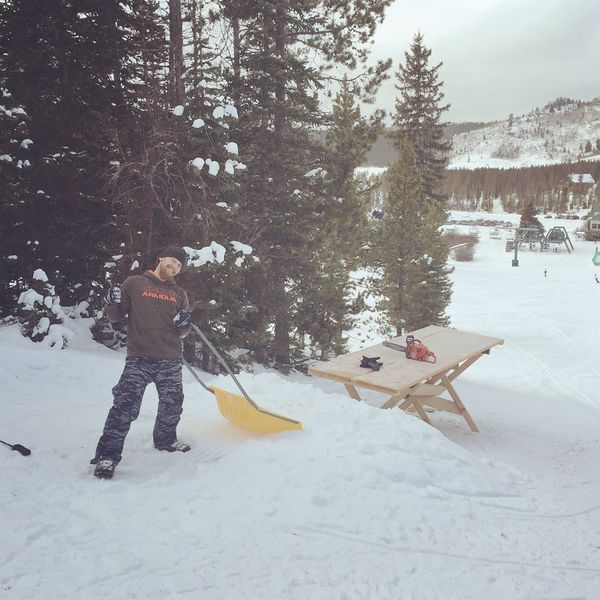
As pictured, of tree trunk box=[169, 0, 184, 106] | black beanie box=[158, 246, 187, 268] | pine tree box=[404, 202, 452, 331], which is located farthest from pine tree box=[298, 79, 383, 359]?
black beanie box=[158, 246, 187, 268]

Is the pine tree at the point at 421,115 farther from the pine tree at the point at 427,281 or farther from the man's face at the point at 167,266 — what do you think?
the man's face at the point at 167,266

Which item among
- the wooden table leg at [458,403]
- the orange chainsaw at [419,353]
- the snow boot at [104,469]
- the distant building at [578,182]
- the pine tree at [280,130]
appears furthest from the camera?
the distant building at [578,182]

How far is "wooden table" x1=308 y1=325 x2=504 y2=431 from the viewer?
5605 mm

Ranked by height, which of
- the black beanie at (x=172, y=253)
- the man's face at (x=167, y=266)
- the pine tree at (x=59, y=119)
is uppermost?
the pine tree at (x=59, y=119)

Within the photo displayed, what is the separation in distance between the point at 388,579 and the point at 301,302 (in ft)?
33.8

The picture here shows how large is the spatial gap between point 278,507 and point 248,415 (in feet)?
4.51

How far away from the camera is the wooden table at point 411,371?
561cm

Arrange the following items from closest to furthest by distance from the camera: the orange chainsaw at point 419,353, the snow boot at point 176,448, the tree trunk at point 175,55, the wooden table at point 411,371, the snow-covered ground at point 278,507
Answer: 1. the snow-covered ground at point 278,507
2. the snow boot at point 176,448
3. the wooden table at point 411,371
4. the orange chainsaw at point 419,353
5. the tree trunk at point 175,55

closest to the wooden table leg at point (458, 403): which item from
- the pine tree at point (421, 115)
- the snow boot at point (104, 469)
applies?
the snow boot at point (104, 469)

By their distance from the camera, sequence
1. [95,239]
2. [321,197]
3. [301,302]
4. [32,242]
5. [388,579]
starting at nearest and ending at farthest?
[388,579], [32,242], [95,239], [321,197], [301,302]

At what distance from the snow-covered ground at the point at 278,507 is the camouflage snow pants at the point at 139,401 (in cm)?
22

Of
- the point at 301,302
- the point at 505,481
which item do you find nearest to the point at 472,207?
the point at 301,302

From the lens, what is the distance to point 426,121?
93.5 ft

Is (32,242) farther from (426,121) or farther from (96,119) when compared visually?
(426,121)
